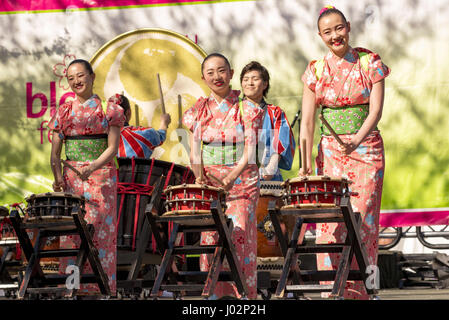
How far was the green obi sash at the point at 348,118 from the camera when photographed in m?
4.39

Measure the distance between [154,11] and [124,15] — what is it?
25cm

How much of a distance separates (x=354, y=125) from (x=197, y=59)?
2.55m

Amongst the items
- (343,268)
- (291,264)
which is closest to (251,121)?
(291,264)

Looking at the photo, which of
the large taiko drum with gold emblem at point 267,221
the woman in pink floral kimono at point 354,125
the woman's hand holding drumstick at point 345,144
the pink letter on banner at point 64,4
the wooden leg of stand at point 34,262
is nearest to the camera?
the woman's hand holding drumstick at point 345,144

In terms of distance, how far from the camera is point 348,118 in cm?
440

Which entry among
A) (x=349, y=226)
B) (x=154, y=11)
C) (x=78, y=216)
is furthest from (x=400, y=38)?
(x=78, y=216)

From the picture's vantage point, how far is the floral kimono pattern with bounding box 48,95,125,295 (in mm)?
4977

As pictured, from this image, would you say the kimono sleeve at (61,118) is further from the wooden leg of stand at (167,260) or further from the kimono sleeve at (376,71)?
the kimono sleeve at (376,71)

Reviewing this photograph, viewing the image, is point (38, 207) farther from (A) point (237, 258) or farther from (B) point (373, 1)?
(B) point (373, 1)

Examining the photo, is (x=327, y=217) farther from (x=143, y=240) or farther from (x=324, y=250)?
(x=143, y=240)

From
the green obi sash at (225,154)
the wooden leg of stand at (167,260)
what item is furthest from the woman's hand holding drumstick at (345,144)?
the wooden leg of stand at (167,260)

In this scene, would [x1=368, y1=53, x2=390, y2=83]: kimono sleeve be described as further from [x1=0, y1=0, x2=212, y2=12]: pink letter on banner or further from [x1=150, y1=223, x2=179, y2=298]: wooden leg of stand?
[x1=0, y1=0, x2=212, y2=12]: pink letter on banner

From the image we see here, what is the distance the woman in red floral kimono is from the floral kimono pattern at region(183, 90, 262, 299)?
1.92ft

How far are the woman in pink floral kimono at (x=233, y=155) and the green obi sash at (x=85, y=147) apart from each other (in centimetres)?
65
